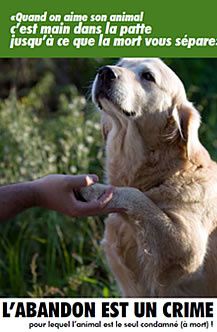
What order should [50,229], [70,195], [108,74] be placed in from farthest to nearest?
1. [50,229]
2. [108,74]
3. [70,195]

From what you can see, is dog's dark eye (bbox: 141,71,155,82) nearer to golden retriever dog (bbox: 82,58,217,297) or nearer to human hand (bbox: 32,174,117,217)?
golden retriever dog (bbox: 82,58,217,297)

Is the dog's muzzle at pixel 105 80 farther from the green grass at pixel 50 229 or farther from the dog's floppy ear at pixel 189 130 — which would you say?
the green grass at pixel 50 229

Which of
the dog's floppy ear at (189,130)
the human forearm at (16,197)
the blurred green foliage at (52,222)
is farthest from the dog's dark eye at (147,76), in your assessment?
the human forearm at (16,197)

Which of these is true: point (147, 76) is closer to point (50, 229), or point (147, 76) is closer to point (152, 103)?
point (152, 103)

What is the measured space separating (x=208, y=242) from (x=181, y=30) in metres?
1.17

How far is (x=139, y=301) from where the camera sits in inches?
155

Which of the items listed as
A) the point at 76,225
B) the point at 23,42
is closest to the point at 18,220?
the point at 76,225

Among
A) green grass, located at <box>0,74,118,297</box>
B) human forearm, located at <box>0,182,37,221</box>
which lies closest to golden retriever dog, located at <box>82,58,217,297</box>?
human forearm, located at <box>0,182,37,221</box>

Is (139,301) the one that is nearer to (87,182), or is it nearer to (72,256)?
(87,182)

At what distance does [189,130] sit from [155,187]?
33cm

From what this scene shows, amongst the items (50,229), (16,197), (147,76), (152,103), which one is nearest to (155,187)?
(152,103)

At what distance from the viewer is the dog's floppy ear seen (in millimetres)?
4039

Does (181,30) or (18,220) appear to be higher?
(181,30)

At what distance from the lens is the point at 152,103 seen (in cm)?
415
